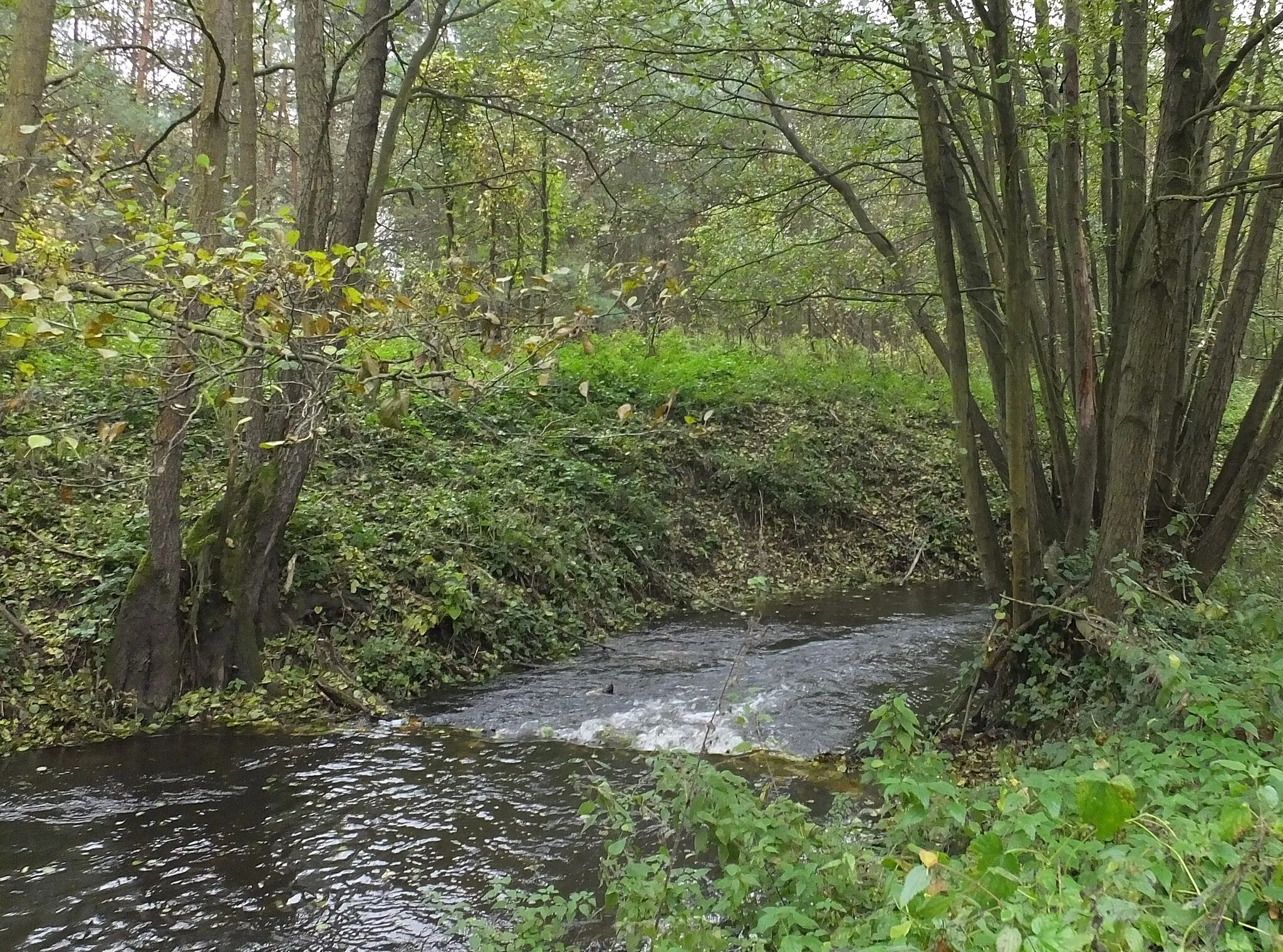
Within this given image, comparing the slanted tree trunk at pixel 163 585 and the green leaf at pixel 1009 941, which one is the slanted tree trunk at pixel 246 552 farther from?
the green leaf at pixel 1009 941

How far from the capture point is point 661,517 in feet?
38.0

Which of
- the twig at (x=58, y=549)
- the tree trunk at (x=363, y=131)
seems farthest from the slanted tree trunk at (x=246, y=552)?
the tree trunk at (x=363, y=131)

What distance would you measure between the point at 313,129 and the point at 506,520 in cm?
439

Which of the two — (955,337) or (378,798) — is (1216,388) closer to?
(955,337)

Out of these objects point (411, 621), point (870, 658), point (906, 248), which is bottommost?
point (870, 658)

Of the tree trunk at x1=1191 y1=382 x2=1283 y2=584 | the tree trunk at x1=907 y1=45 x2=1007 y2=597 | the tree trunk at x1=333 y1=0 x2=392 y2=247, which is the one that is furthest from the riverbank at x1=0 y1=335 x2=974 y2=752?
the tree trunk at x1=1191 y1=382 x2=1283 y2=584

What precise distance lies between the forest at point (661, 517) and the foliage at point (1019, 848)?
0.02m

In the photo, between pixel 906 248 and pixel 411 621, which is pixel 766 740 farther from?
pixel 906 248

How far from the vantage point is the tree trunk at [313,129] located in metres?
7.20

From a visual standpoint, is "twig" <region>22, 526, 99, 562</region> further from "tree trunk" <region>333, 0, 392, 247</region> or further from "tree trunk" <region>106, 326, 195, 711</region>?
"tree trunk" <region>333, 0, 392, 247</region>

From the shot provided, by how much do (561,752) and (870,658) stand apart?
11.6ft

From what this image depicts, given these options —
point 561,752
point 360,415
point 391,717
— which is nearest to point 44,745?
point 391,717

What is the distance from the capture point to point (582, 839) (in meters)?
4.86

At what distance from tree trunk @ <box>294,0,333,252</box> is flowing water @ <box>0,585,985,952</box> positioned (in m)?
4.11
